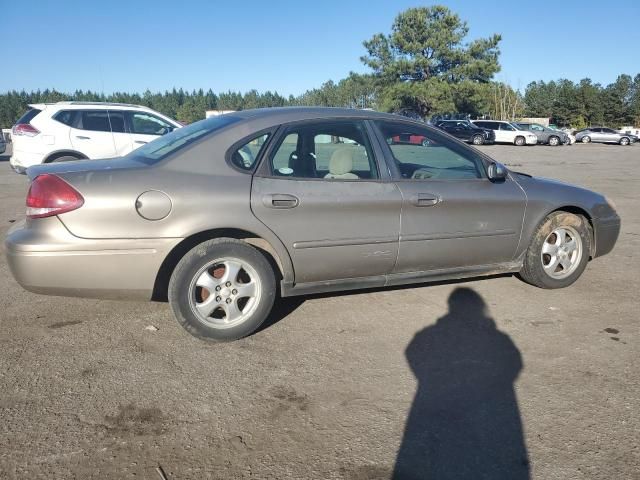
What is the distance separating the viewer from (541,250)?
448 cm

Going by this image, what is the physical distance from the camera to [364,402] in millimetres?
2766

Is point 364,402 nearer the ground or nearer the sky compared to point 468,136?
nearer the ground

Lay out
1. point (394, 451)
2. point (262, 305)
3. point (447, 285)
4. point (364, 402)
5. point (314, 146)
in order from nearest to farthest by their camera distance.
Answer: point (394, 451)
point (364, 402)
point (262, 305)
point (314, 146)
point (447, 285)

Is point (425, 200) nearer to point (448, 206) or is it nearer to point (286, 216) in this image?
point (448, 206)

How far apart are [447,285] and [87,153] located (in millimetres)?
7718

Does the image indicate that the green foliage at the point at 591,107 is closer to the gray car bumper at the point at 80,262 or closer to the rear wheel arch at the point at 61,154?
the rear wheel arch at the point at 61,154

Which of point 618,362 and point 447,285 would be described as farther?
point 447,285

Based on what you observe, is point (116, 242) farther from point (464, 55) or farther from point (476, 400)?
point (464, 55)

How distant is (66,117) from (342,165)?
7875 millimetres

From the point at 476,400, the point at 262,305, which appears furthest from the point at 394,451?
the point at 262,305

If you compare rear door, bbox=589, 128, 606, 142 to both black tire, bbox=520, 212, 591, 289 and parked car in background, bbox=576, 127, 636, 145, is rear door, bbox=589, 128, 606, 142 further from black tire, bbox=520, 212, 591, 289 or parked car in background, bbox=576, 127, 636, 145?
black tire, bbox=520, 212, 591, 289

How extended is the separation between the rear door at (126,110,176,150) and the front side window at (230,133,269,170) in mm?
7145

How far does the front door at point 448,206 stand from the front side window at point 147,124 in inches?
282

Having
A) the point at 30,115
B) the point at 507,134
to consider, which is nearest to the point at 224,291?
the point at 30,115
